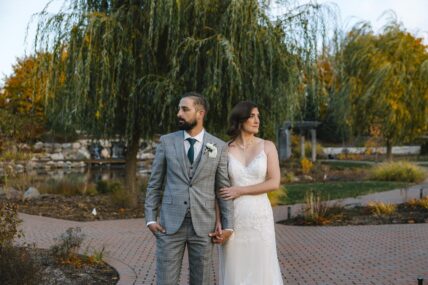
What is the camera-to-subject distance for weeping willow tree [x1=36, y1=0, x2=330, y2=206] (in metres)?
12.6

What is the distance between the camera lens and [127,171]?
15.1 m

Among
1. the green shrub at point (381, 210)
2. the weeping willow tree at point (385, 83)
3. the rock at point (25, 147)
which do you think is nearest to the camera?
the green shrub at point (381, 210)

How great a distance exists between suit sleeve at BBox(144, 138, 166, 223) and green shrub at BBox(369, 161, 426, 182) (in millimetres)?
21210

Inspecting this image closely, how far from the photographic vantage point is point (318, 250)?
9023mm

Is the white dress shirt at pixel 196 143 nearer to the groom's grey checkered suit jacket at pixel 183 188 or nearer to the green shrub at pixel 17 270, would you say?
the groom's grey checkered suit jacket at pixel 183 188

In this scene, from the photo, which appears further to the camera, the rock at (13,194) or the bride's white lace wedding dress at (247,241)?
the rock at (13,194)

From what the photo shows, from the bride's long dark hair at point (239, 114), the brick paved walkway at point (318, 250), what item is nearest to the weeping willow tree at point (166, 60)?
the brick paved walkway at point (318, 250)

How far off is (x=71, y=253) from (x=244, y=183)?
3.98 m

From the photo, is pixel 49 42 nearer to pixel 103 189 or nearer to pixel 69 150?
pixel 103 189

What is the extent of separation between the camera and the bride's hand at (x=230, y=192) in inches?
172

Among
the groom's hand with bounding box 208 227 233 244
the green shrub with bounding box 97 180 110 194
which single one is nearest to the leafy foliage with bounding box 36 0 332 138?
the green shrub with bounding box 97 180 110 194

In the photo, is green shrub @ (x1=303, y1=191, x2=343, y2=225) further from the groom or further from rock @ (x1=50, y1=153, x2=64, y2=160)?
rock @ (x1=50, y1=153, x2=64, y2=160)

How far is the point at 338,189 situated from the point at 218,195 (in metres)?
16.6

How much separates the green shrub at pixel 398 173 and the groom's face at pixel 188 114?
2119 centimetres
